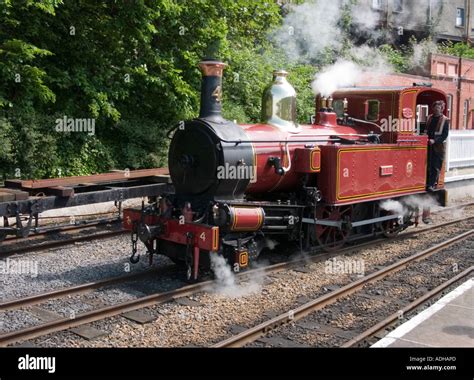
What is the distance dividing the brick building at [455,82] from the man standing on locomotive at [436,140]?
56.5 ft

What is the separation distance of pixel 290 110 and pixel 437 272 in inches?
128

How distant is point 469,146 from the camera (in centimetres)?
1923

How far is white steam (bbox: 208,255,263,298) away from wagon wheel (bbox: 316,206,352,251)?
1906mm

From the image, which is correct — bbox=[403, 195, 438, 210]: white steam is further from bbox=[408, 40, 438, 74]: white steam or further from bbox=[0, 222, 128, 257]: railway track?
bbox=[408, 40, 438, 74]: white steam

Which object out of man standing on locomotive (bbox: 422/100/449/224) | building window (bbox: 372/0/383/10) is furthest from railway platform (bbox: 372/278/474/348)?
building window (bbox: 372/0/383/10)

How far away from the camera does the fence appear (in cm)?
1795

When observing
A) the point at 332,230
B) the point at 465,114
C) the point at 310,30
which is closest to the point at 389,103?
the point at 332,230

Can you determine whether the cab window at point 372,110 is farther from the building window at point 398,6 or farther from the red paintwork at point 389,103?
the building window at point 398,6

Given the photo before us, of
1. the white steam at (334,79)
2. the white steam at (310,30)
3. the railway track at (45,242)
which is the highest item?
the white steam at (310,30)

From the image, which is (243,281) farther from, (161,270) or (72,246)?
(72,246)

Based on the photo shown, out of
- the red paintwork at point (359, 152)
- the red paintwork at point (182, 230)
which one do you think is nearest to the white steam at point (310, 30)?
the red paintwork at point (359, 152)

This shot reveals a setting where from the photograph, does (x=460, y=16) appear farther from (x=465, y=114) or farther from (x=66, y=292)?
(x=66, y=292)

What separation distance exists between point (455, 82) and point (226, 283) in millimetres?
25191

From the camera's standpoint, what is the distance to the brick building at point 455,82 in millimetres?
28469
